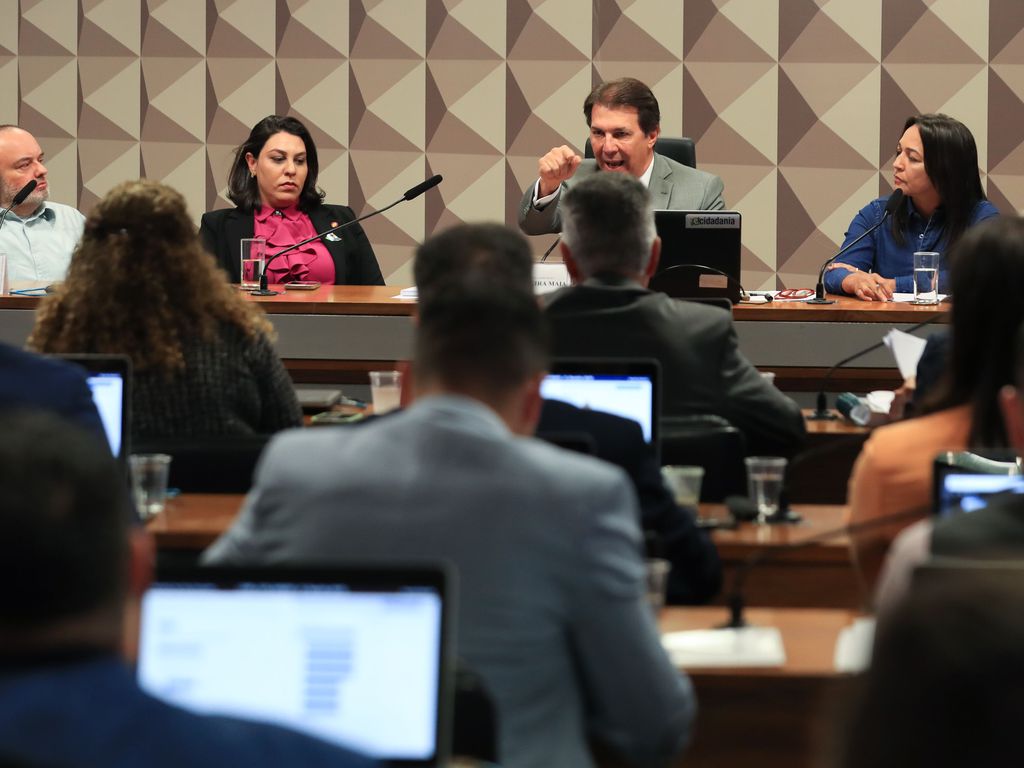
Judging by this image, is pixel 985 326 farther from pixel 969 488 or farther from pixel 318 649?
pixel 318 649

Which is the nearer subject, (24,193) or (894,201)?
(894,201)

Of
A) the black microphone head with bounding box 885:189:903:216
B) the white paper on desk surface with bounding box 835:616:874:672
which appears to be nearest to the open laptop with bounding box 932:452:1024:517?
the white paper on desk surface with bounding box 835:616:874:672

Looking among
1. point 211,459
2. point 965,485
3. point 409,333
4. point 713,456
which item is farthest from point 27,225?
point 965,485

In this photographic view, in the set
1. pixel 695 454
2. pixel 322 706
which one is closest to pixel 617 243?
pixel 695 454

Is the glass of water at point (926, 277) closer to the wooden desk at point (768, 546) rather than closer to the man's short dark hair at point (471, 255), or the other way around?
the wooden desk at point (768, 546)

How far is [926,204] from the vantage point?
213 inches

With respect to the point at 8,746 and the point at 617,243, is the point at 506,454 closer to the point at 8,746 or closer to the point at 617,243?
the point at 8,746

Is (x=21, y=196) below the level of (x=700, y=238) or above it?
above

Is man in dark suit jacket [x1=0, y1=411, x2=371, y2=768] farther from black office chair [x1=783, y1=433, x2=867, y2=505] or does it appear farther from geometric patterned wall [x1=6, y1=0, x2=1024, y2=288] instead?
geometric patterned wall [x1=6, y1=0, x2=1024, y2=288]

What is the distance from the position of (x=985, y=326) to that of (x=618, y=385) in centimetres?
74

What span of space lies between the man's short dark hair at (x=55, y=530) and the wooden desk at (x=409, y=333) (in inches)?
147

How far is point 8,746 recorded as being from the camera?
850 millimetres

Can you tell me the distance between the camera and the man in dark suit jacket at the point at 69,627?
2.83 ft

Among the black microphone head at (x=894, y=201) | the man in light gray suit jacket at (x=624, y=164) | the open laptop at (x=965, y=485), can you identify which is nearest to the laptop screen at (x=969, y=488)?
the open laptop at (x=965, y=485)
